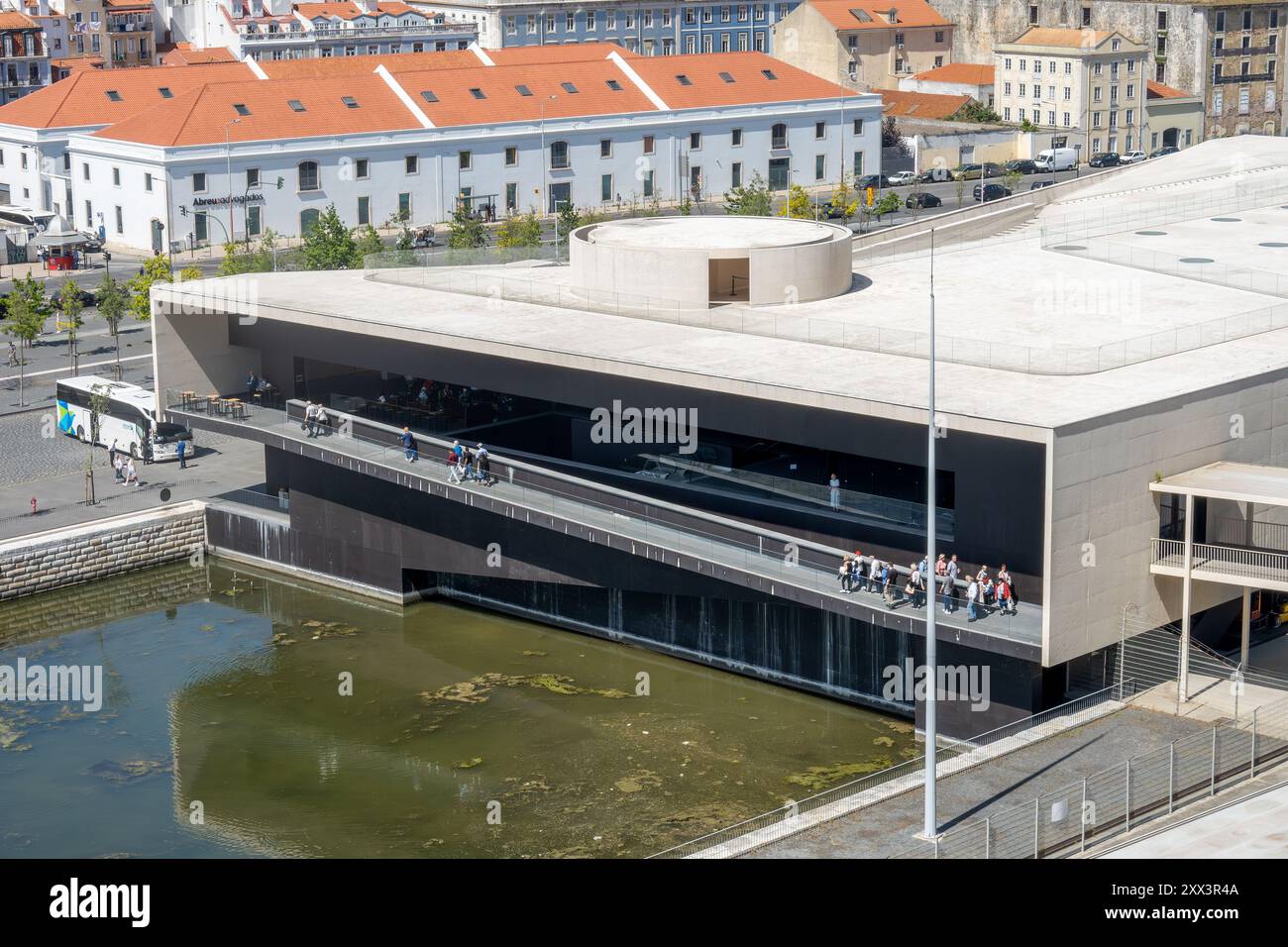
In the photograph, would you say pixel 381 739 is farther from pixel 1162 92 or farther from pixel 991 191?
pixel 1162 92

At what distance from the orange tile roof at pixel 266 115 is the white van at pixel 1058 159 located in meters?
35.7

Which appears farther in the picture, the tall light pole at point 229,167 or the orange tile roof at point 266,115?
the orange tile roof at point 266,115

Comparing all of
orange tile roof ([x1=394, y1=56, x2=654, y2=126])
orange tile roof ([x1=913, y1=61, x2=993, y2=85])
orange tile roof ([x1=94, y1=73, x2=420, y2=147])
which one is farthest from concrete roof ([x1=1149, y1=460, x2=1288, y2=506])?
orange tile roof ([x1=913, y1=61, x2=993, y2=85])

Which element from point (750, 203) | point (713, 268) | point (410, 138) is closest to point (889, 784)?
point (713, 268)

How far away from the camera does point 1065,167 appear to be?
358 ft

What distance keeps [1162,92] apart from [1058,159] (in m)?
11.8

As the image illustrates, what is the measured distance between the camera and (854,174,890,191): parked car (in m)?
103

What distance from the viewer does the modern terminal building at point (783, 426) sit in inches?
1547

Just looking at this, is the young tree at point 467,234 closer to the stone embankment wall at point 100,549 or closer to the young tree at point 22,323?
the young tree at point 22,323

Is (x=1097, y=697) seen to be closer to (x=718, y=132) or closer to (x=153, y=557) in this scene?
(x=153, y=557)

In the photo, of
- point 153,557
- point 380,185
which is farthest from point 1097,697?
point 380,185

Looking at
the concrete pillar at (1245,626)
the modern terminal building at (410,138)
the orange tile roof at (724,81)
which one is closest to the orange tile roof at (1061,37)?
the modern terminal building at (410,138)

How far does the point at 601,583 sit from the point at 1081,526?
518 inches

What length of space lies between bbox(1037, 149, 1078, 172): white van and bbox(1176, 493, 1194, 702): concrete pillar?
7239 centimetres
